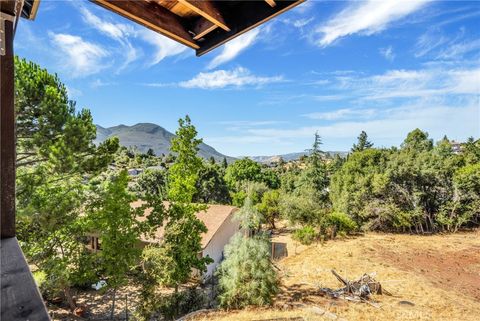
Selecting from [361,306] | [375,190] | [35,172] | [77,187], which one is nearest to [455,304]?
[361,306]

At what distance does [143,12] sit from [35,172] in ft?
36.2

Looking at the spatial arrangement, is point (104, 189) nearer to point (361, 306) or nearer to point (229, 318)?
point (229, 318)

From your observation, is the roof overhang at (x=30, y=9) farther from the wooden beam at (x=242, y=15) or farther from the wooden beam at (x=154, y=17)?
the wooden beam at (x=242, y=15)

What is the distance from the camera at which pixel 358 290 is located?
489 inches

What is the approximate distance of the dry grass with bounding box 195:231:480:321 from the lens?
10.4 metres

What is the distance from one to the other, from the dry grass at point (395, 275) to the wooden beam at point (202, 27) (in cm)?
976

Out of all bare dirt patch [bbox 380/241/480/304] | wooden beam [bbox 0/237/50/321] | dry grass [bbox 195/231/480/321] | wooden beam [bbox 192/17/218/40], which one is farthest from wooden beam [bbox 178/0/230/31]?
bare dirt patch [bbox 380/241/480/304]

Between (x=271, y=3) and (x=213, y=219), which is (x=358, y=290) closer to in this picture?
(x=213, y=219)

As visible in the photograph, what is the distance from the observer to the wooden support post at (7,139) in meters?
1.50

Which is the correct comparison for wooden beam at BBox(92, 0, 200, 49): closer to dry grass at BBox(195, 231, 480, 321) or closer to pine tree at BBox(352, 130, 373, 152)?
dry grass at BBox(195, 231, 480, 321)

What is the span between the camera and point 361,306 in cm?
1124

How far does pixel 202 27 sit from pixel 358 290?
13.6 metres

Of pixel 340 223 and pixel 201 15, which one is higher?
pixel 201 15

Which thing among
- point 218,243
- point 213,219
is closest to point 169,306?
point 218,243
